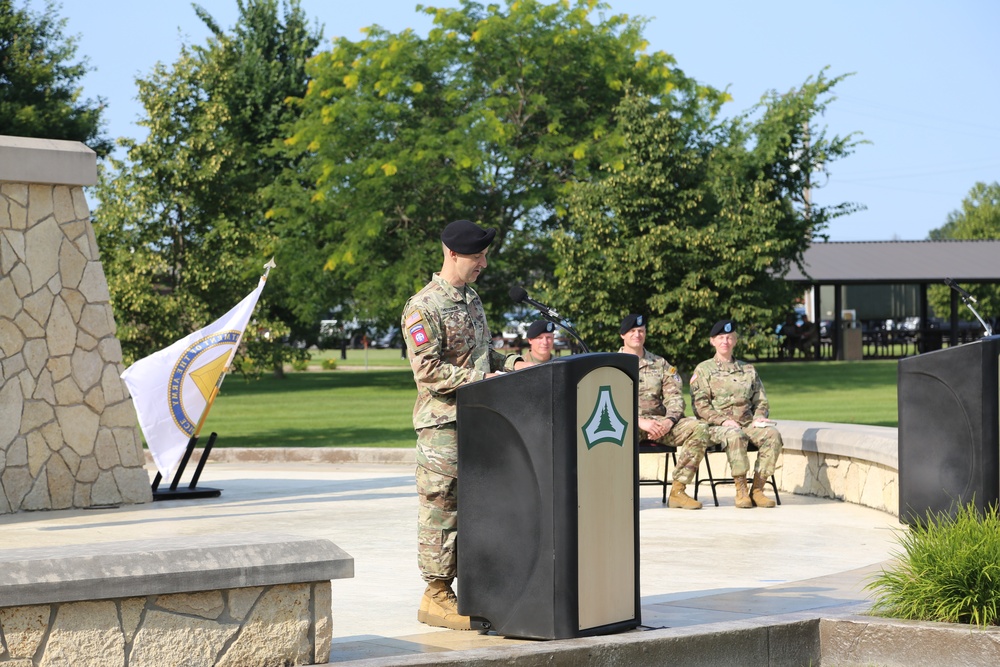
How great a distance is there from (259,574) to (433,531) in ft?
4.59

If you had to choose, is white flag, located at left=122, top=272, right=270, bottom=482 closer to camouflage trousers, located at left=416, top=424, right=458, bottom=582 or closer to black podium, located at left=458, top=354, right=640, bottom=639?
camouflage trousers, located at left=416, top=424, right=458, bottom=582

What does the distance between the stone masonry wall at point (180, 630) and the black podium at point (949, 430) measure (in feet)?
16.2

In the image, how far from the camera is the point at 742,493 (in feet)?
38.4

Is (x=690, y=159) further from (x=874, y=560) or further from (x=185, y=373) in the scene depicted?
(x=874, y=560)

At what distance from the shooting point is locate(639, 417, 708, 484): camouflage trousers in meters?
11.7

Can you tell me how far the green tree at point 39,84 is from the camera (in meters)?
35.4

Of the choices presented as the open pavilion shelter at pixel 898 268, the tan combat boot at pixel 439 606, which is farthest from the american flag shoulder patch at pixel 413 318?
the open pavilion shelter at pixel 898 268

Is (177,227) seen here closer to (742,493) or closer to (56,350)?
(56,350)

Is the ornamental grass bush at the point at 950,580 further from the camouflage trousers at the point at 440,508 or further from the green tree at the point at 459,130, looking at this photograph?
the green tree at the point at 459,130

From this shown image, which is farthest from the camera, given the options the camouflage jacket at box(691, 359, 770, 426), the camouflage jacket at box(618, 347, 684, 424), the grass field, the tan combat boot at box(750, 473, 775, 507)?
the grass field

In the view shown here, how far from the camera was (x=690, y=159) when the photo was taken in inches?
1067

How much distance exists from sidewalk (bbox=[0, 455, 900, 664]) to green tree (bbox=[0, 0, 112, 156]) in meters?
23.1

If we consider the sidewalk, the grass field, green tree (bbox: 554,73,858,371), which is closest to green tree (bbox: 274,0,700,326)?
the grass field

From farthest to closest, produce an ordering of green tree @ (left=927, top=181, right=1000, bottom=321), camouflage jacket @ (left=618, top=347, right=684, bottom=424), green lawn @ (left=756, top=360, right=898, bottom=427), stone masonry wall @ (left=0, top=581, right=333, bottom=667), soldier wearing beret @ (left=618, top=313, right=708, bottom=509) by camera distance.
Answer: green tree @ (left=927, top=181, right=1000, bottom=321) < green lawn @ (left=756, top=360, right=898, bottom=427) < camouflage jacket @ (left=618, top=347, right=684, bottom=424) < soldier wearing beret @ (left=618, top=313, right=708, bottom=509) < stone masonry wall @ (left=0, top=581, right=333, bottom=667)
